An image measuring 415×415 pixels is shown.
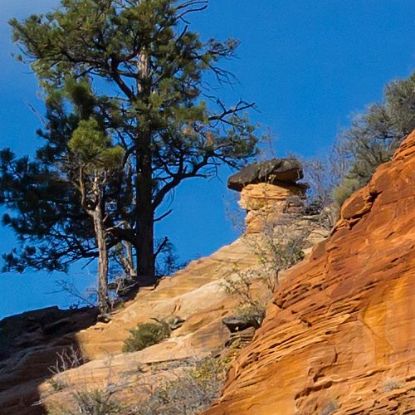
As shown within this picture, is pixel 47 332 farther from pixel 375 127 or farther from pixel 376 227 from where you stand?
pixel 376 227

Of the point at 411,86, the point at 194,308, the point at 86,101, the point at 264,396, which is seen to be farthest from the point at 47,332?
the point at 264,396

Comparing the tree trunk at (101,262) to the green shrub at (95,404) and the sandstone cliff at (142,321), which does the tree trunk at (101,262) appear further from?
the green shrub at (95,404)

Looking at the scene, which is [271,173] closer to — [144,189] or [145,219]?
[145,219]

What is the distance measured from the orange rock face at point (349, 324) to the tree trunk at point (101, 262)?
433 inches

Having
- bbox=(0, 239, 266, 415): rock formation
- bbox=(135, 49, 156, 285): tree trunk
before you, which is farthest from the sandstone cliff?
bbox=(135, 49, 156, 285): tree trunk

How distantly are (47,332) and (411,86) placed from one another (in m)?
7.95

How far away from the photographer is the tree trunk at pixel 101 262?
23.0 meters

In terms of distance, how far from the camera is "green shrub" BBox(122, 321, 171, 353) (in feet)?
58.6

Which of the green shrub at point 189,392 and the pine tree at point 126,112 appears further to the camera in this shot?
the pine tree at point 126,112

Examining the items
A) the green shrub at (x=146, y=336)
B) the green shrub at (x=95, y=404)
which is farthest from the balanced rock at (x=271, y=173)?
the green shrub at (x=95, y=404)

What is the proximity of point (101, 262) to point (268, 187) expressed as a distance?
3989 mm

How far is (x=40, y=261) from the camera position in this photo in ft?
91.2

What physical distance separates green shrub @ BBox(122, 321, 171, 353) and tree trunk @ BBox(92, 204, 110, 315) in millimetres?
4080

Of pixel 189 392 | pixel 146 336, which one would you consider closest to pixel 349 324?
pixel 189 392
